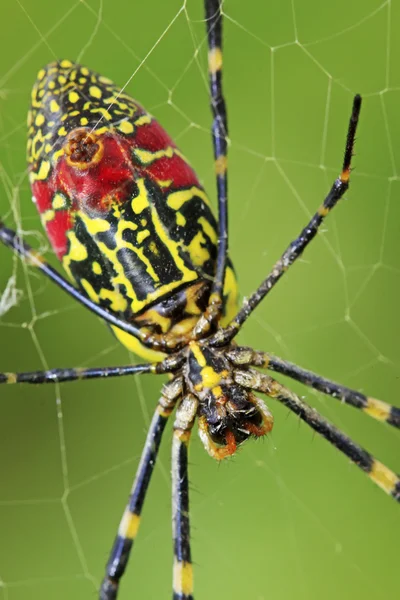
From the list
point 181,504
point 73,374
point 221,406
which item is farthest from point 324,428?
point 73,374

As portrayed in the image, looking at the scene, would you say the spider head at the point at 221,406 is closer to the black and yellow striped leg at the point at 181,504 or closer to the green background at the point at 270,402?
the black and yellow striped leg at the point at 181,504

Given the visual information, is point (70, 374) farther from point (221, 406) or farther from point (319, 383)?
point (319, 383)

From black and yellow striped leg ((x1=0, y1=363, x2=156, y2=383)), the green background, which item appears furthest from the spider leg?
the green background

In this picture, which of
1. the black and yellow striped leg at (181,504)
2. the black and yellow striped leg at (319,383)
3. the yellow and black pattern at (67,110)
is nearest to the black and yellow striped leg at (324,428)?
the black and yellow striped leg at (319,383)

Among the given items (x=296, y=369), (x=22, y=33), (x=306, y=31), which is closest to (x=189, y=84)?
(x=306, y=31)

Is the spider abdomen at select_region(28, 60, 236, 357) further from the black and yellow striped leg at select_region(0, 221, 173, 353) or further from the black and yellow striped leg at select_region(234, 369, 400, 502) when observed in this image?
the black and yellow striped leg at select_region(234, 369, 400, 502)

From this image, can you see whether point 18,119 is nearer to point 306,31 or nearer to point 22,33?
point 22,33
